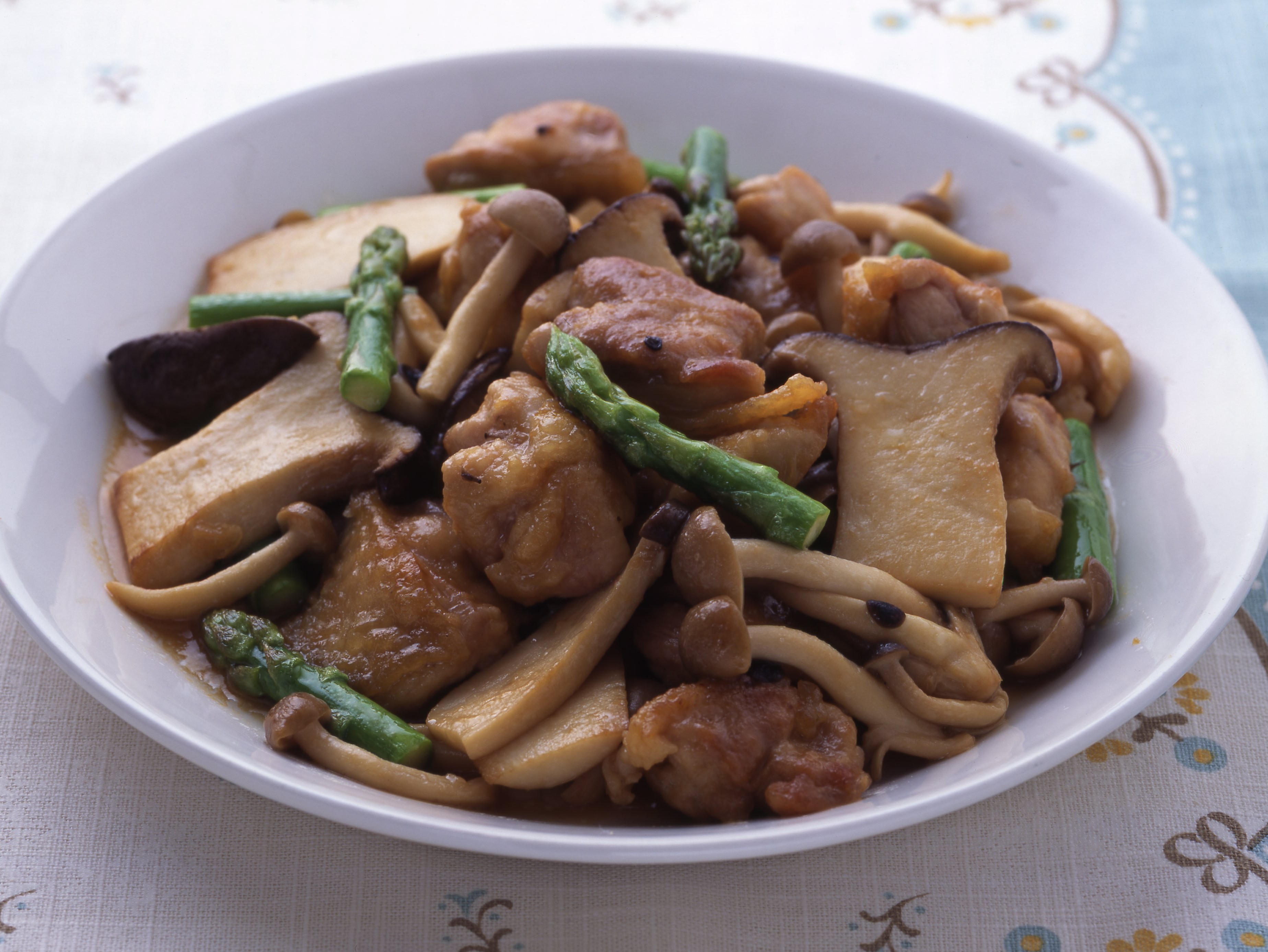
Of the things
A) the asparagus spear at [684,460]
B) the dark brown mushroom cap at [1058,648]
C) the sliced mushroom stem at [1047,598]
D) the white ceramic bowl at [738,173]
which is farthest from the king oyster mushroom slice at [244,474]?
the dark brown mushroom cap at [1058,648]

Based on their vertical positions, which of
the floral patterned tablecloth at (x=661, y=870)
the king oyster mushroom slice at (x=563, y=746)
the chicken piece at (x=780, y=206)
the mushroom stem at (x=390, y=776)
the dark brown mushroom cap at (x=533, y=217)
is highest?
the dark brown mushroom cap at (x=533, y=217)

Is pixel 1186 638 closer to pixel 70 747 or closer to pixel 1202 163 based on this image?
pixel 70 747

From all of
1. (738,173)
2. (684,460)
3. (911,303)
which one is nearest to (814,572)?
(684,460)

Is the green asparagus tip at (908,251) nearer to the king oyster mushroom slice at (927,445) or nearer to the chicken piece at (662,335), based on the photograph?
the king oyster mushroom slice at (927,445)

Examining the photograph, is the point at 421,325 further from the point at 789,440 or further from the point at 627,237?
the point at 789,440

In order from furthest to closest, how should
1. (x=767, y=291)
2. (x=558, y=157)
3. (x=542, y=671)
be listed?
(x=558, y=157), (x=767, y=291), (x=542, y=671)

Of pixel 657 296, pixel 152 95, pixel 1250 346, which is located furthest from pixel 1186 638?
pixel 152 95
